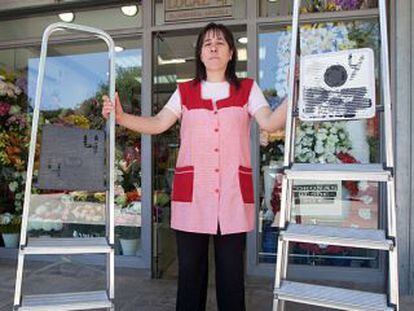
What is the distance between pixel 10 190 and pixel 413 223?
390cm

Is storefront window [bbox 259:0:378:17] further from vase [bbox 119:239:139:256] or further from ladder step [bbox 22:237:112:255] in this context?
ladder step [bbox 22:237:112:255]

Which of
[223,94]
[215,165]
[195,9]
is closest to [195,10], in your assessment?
[195,9]

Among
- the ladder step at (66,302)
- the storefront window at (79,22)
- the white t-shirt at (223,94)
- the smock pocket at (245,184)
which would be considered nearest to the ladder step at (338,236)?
the smock pocket at (245,184)

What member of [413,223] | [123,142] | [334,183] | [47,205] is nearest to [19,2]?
[123,142]

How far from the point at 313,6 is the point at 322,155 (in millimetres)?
1292

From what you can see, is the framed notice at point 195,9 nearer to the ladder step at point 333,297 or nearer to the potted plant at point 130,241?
the potted plant at point 130,241

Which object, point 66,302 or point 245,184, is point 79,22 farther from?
point 66,302

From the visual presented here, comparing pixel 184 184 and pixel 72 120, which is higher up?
pixel 72 120

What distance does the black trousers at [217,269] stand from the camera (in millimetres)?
2498

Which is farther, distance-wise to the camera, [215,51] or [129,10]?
[129,10]

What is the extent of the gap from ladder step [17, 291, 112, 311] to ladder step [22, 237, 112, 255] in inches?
8.7

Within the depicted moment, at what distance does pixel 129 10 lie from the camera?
4.57 meters

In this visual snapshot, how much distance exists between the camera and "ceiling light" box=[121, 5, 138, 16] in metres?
4.55

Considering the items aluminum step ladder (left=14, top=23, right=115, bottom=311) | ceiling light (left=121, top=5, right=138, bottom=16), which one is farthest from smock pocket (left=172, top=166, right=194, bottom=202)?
ceiling light (left=121, top=5, right=138, bottom=16)
